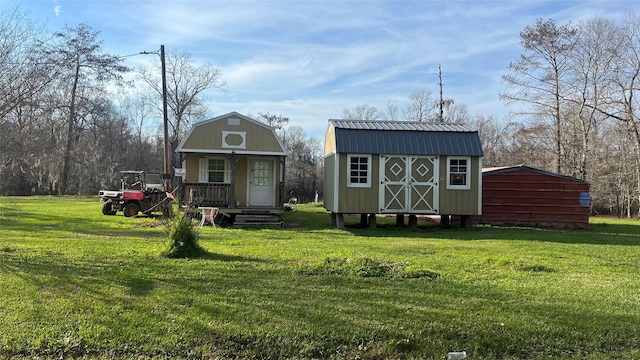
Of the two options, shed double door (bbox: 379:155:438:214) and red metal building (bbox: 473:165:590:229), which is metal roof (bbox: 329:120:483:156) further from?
red metal building (bbox: 473:165:590:229)

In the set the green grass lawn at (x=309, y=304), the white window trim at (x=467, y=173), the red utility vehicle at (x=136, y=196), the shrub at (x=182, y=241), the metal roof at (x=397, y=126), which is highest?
the metal roof at (x=397, y=126)

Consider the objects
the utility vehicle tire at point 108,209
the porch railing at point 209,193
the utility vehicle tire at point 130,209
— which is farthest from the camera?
the utility vehicle tire at point 108,209

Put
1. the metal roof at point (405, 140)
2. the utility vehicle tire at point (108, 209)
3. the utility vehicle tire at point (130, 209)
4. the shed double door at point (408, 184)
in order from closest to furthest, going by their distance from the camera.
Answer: the metal roof at point (405, 140) < the shed double door at point (408, 184) < the utility vehicle tire at point (130, 209) < the utility vehicle tire at point (108, 209)

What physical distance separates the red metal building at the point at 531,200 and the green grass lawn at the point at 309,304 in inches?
293

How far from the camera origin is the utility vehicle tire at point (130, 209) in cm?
1769

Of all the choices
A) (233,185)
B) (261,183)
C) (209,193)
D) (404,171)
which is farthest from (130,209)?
(404,171)

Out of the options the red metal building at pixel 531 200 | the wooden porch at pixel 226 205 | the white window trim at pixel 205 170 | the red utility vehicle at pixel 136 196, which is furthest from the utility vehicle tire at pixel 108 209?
the red metal building at pixel 531 200

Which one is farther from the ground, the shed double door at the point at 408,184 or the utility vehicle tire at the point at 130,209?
the shed double door at the point at 408,184

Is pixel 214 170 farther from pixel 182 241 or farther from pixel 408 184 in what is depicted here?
pixel 182 241

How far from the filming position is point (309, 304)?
514 centimetres

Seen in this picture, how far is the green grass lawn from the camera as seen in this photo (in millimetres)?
4125

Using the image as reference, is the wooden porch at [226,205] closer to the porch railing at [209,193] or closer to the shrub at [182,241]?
the porch railing at [209,193]

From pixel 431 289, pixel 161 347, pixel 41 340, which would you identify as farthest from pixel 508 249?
pixel 41 340

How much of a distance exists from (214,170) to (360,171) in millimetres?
5654
